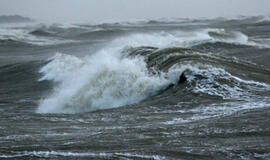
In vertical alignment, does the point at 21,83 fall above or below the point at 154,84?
below

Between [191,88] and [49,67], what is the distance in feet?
28.4

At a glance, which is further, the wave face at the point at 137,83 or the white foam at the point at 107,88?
the white foam at the point at 107,88

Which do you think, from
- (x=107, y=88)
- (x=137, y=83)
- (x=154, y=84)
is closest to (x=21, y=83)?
(x=107, y=88)

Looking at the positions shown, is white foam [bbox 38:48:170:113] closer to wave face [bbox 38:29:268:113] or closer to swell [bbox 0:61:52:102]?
wave face [bbox 38:29:268:113]

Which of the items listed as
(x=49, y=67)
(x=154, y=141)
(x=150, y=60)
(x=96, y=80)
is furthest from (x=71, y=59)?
(x=154, y=141)

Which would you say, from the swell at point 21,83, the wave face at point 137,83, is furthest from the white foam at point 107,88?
the swell at point 21,83

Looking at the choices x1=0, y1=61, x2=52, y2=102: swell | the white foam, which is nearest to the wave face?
the white foam

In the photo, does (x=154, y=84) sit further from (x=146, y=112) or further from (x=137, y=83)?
(x=146, y=112)

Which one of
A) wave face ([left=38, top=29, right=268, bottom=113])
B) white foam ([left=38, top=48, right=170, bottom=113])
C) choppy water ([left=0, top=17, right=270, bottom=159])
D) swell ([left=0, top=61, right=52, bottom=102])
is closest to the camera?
choppy water ([left=0, top=17, right=270, bottom=159])

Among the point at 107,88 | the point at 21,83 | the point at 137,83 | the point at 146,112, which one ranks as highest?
the point at 137,83

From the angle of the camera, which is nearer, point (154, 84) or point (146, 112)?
point (146, 112)

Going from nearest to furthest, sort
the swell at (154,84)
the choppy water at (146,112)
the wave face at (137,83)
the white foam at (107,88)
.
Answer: the choppy water at (146,112), the swell at (154,84), the wave face at (137,83), the white foam at (107,88)

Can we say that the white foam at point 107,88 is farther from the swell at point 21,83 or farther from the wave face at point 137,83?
the swell at point 21,83

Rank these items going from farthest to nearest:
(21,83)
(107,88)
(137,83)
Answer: (21,83), (107,88), (137,83)
